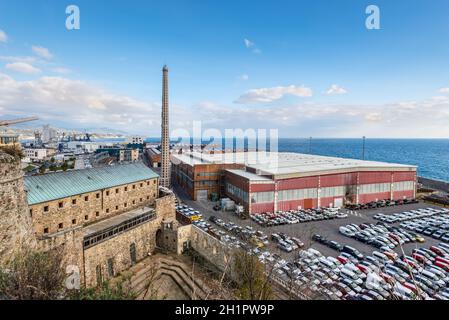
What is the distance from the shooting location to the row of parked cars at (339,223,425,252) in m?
25.2

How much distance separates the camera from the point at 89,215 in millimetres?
22094

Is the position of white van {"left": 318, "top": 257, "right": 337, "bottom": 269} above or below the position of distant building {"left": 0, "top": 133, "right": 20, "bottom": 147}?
below

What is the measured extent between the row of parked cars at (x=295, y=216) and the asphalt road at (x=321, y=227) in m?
0.63

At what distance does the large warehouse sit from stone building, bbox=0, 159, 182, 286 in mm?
11760

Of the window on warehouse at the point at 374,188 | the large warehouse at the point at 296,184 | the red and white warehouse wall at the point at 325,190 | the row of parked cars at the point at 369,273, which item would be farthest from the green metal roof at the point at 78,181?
the window on warehouse at the point at 374,188

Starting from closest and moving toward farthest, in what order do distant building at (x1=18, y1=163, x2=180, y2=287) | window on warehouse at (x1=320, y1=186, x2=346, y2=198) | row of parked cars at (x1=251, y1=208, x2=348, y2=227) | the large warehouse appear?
distant building at (x1=18, y1=163, x2=180, y2=287) < row of parked cars at (x1=251, y1=208, x2=348, y2=227) < the large warehouse < window on warehouse at (x1=320, y1=186, x2=346, y2=198)

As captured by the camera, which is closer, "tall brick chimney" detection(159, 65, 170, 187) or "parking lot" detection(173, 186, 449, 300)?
"parking lot" detection(173, 186, 449, 300)

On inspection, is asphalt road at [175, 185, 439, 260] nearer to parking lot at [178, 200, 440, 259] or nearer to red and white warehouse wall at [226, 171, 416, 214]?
parking lot at [178, 200, 440, 259]

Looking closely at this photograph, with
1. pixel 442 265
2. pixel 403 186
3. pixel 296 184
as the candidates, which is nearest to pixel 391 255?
pixel 442 265

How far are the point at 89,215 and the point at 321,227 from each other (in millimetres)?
23645

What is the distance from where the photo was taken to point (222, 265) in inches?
880

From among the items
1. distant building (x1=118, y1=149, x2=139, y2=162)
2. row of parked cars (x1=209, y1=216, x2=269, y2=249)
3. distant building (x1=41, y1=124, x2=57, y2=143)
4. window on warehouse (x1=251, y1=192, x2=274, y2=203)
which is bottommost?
row of parked cars (x1=209, y1=216, x2=269, y2=249)

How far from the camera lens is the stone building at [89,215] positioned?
13805 mm

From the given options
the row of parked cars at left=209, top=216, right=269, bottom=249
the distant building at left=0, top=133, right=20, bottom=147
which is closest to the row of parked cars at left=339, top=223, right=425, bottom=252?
the row of parked cars at left=209, top=216, right=269, bottom=249
